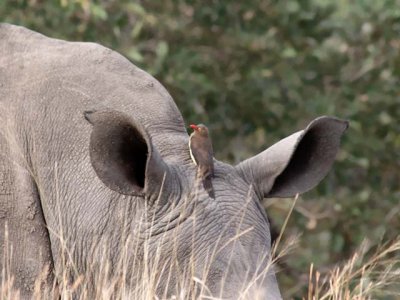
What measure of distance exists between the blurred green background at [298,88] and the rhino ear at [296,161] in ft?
18.9

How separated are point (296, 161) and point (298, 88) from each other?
6.39 meters

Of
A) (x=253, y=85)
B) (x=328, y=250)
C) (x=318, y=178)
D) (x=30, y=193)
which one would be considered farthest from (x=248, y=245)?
(x=328, y=250)

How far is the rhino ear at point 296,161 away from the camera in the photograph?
18.6 feet

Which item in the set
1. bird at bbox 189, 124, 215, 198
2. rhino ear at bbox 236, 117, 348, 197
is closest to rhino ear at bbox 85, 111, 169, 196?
bird at bbox 189, 124, 215, 198

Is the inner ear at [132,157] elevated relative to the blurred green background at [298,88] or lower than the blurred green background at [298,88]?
elevated

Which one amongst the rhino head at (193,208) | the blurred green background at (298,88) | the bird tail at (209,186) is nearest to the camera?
the rhino head at (193,208)

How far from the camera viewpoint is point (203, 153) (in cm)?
546

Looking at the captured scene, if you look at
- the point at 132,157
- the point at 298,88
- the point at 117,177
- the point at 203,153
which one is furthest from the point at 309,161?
the point at 298,88

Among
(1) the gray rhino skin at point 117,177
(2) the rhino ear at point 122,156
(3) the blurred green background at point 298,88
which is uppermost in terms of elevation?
(2) the rhino ear at point 122,156

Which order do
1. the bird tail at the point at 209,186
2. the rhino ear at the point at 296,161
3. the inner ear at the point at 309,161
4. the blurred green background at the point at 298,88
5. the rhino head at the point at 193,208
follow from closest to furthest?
the rhino head at the point at 193,208 → the bird tail at the point at 209,186 → the rhino ear at the point at 296,161 → the inner ear at the point at 309,161 → the blurred green background at the point at 298,88

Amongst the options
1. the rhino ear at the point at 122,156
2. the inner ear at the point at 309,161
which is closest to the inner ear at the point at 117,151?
the rhino ear at the point at 122,156

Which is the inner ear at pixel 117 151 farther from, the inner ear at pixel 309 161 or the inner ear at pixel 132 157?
the inner ear at pixel 309 161

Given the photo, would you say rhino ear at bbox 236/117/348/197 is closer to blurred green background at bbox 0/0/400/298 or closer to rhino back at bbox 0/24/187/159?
rhino back at bbox 0/24/187/159

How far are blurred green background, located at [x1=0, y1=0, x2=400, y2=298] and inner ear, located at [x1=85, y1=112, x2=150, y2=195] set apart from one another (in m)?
6.15
